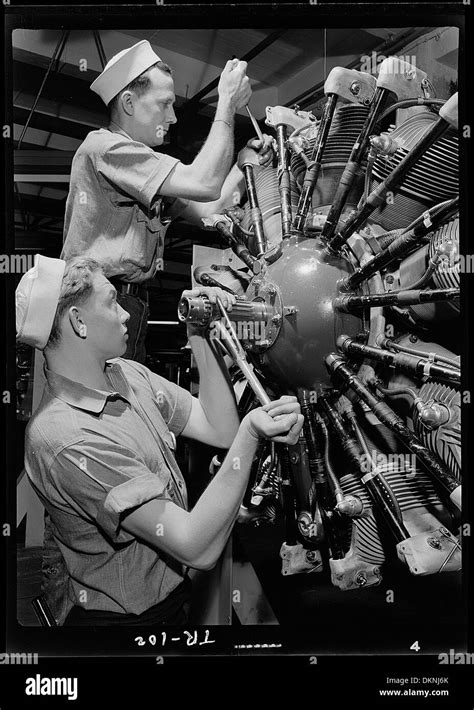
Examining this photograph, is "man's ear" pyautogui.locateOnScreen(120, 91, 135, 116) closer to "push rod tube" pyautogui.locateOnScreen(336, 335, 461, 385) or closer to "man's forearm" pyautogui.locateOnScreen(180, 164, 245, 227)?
"man's forearm" pyautogui.locateOnScreen(180, 164, 245, 227)

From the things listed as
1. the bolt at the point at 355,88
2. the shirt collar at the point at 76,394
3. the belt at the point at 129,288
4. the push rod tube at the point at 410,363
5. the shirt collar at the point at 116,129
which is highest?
the bolt at the point at 355,88

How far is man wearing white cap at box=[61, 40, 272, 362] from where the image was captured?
1.42m

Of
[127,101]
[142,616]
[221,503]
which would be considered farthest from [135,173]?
[142,616]

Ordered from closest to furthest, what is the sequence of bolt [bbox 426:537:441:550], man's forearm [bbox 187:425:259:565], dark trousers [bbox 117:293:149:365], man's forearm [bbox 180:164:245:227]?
man's forearm [bbox 187:425:259:565]
bolt [bbox 426:537:441:550]
dark trousers [bbox 117:293:149:365]
man's forearm [bbox 180:164:245:227]

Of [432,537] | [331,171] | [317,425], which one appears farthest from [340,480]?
[331,171]

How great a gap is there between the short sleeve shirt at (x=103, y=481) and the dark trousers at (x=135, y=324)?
63mm

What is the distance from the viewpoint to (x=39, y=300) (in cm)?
132

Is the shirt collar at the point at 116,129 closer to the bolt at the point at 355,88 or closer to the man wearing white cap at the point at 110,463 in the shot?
the man wearing white cap at the point at 110,463

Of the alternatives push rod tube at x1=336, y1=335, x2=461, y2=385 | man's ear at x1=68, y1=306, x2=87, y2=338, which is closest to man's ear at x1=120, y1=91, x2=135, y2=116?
man's ear at x1=68, y1=306, x2=87, y2=338

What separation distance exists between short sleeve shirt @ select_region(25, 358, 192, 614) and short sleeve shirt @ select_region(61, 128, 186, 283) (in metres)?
0.26

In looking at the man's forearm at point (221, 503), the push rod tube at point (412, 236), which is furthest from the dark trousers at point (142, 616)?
the push rod tube at point (412, 236)

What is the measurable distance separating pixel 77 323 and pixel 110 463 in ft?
1.01

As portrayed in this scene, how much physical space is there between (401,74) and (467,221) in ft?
1.17

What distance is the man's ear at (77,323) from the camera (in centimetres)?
131
